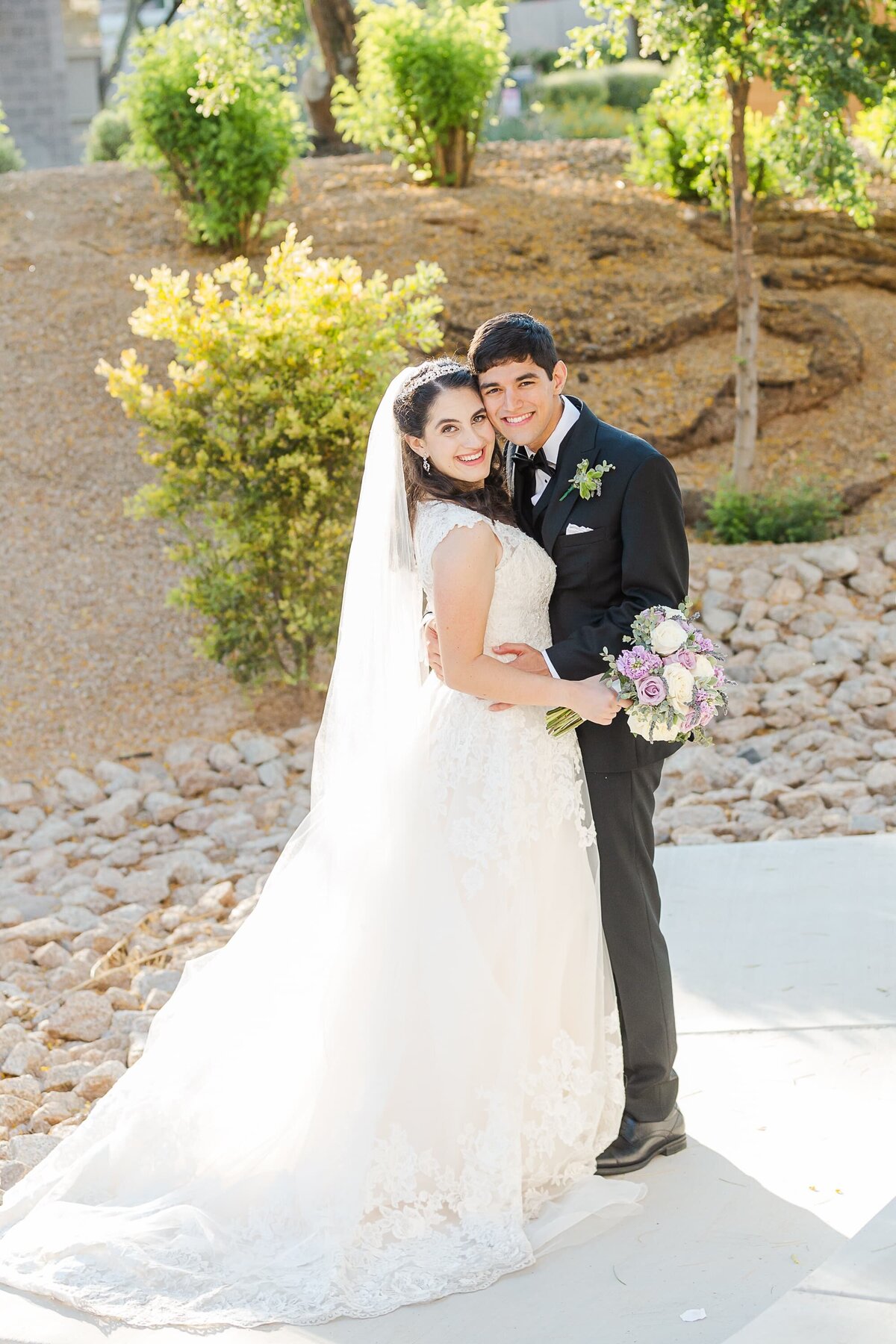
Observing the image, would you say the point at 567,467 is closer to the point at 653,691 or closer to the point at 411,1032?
the point at 653,691

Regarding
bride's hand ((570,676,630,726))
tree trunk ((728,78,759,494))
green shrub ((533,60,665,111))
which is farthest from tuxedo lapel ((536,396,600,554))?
green shrub ((533,60,665,111))

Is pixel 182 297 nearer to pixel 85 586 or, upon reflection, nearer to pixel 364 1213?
pixel 85 586

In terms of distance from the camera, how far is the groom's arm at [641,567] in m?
3.09

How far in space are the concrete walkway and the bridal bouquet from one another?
106 cm

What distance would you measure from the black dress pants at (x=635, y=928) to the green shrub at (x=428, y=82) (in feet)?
30.2

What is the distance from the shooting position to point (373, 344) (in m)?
6.60

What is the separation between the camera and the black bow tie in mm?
3262

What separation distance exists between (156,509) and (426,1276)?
4.58 metres

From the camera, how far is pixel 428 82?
433 inches

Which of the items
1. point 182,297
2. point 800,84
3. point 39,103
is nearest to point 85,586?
point 182,297

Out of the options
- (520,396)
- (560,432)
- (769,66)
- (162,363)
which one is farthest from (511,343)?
(162,363)

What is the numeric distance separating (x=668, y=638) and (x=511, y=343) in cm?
75

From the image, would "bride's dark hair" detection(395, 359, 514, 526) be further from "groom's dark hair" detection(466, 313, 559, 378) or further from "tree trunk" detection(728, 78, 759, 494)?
"tree trunk" detection(728, 78, 759, 494)

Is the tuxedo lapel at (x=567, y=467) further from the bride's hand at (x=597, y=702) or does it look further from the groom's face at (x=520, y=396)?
the bride's hand at (x=597, y=702)
